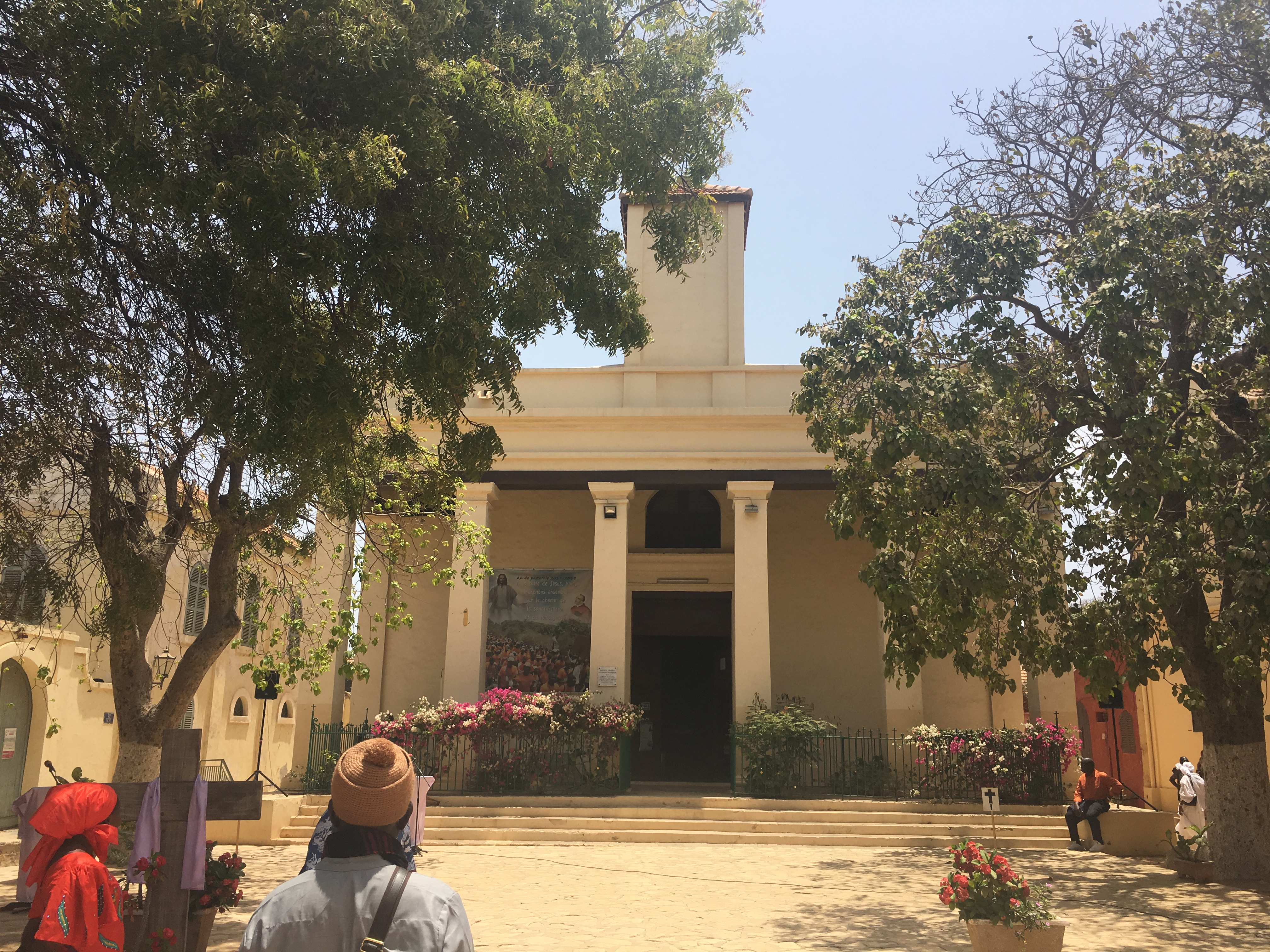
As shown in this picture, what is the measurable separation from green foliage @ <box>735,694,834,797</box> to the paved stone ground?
2.09 m

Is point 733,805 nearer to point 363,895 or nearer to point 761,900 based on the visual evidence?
point 761,900

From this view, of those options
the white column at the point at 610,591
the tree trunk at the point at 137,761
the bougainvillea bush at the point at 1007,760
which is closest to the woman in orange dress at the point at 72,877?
the tree trunk at the point at 137,761

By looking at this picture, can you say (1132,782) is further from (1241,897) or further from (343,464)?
(343,464)

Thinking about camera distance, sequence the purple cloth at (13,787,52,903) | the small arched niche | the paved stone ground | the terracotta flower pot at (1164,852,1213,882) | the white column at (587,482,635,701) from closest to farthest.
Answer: the purple cloth at (13,787,52,903) → the paved stone ground → the terracotta flower pot at (1164,852,1213,882) → the white column at (587,482,635,701) → the small arched niche

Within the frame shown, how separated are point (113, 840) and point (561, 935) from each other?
3.92 m

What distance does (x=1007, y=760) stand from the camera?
49.0 feet

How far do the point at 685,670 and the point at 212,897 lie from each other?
13.9m

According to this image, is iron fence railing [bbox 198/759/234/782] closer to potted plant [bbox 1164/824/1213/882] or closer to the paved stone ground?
the paved stone ground

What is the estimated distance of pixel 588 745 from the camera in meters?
15.6

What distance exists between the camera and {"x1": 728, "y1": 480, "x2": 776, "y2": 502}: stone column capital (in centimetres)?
1731

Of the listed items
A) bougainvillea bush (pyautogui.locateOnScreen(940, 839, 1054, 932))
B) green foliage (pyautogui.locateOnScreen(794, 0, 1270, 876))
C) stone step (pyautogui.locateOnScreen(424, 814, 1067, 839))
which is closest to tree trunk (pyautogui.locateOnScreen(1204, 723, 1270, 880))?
green foliage (pyautogui.locateOnScreen(794, 0, 1270, 876))

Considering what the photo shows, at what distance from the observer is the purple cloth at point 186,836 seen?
566cm

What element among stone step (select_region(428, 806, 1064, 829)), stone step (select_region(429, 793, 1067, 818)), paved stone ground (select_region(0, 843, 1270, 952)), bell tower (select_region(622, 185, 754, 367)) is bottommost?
paved stone ground (select_region(0, 843, 1270, 952))

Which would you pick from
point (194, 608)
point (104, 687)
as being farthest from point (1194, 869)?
point (194, 608)
